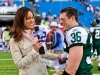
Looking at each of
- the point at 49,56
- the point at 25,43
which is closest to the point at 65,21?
the point at 25,43

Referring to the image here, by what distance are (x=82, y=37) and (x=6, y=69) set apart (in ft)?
31.3

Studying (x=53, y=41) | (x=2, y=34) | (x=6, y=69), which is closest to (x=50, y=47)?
(x=53, y=41)

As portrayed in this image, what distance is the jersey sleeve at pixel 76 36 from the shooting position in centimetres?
417

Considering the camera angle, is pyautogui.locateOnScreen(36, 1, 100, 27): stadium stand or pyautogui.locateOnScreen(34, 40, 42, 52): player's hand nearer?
pyautogui.locateOnScreen(34, 40, 42, 52): player's hand

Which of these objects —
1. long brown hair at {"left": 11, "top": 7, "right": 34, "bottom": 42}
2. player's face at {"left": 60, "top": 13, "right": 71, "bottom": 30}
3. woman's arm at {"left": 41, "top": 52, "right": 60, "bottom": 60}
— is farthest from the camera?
woman's arm at {"left": 41, "top": 52, "right": 60, "bottom": 60}

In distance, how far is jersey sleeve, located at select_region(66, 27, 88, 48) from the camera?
13.7 ft

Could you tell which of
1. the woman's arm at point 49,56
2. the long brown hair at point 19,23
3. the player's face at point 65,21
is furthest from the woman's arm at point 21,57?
the player's face at point 65,21

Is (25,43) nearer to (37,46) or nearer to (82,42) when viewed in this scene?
(37,46)

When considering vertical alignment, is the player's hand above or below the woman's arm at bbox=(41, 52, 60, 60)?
above

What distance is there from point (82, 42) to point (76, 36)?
0.11 meters

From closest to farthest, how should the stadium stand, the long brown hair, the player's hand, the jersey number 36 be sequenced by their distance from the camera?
the jersey number 36 → the player's hand → the long brown hair → the stadium stand

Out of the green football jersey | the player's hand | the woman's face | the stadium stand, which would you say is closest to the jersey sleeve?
the green football jersey

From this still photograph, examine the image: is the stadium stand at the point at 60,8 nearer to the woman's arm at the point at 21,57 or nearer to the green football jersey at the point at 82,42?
the woman's arm at the point at 21,57

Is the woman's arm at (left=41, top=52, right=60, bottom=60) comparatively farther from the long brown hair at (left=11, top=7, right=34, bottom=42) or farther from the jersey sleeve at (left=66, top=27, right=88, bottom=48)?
the jersey sleeve at (left=66, top=27, right=88, bottom=48)
